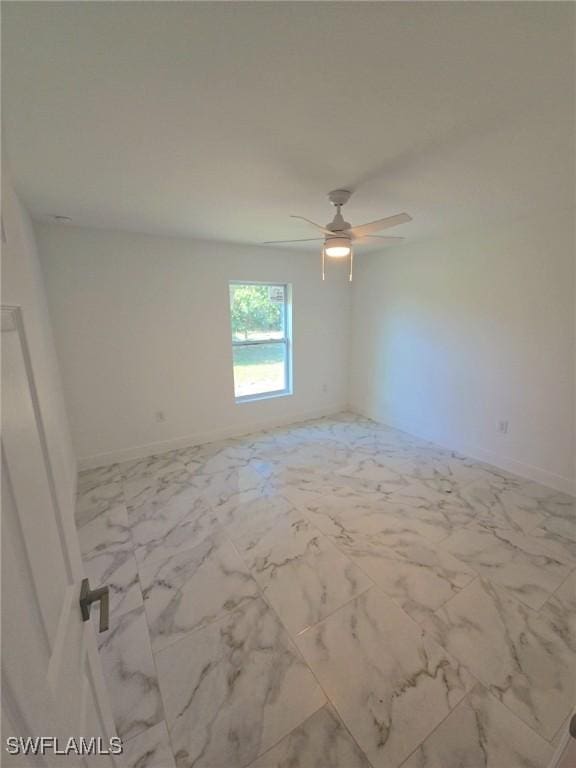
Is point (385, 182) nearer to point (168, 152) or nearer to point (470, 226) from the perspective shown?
point (168, 152)

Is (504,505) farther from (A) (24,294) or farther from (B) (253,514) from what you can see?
(A) (24,294)

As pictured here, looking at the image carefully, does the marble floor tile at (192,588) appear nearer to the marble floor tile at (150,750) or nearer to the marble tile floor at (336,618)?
the marble tile floor at (336,618)

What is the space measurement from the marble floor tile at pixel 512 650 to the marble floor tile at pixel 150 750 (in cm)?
122

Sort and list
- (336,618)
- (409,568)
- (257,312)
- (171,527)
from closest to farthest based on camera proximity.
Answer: (336,618) → (409,568) → (171,527) → (257,312)

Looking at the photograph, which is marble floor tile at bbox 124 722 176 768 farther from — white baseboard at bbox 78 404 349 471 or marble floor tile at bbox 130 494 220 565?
white baseboard at bbox 78 404 349 471

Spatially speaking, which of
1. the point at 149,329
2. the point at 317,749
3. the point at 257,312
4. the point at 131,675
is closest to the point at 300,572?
the point at 317,749

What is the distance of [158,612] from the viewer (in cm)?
167

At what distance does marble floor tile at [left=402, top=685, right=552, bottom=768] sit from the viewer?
1111mm

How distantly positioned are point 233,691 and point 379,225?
2.54 metres

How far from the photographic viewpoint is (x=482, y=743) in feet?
3.81

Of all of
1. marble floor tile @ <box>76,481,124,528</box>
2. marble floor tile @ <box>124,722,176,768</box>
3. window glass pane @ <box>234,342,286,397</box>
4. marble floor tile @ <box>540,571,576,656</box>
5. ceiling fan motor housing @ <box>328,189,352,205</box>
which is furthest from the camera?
window glass pane @ <box>234,342,286,397</box>

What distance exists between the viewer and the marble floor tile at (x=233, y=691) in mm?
1165

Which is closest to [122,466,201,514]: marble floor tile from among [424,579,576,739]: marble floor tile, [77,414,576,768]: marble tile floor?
[77,414,576,768]: marble tile floor

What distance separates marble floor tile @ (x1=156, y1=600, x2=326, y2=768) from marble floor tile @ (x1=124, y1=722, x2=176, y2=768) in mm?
26
